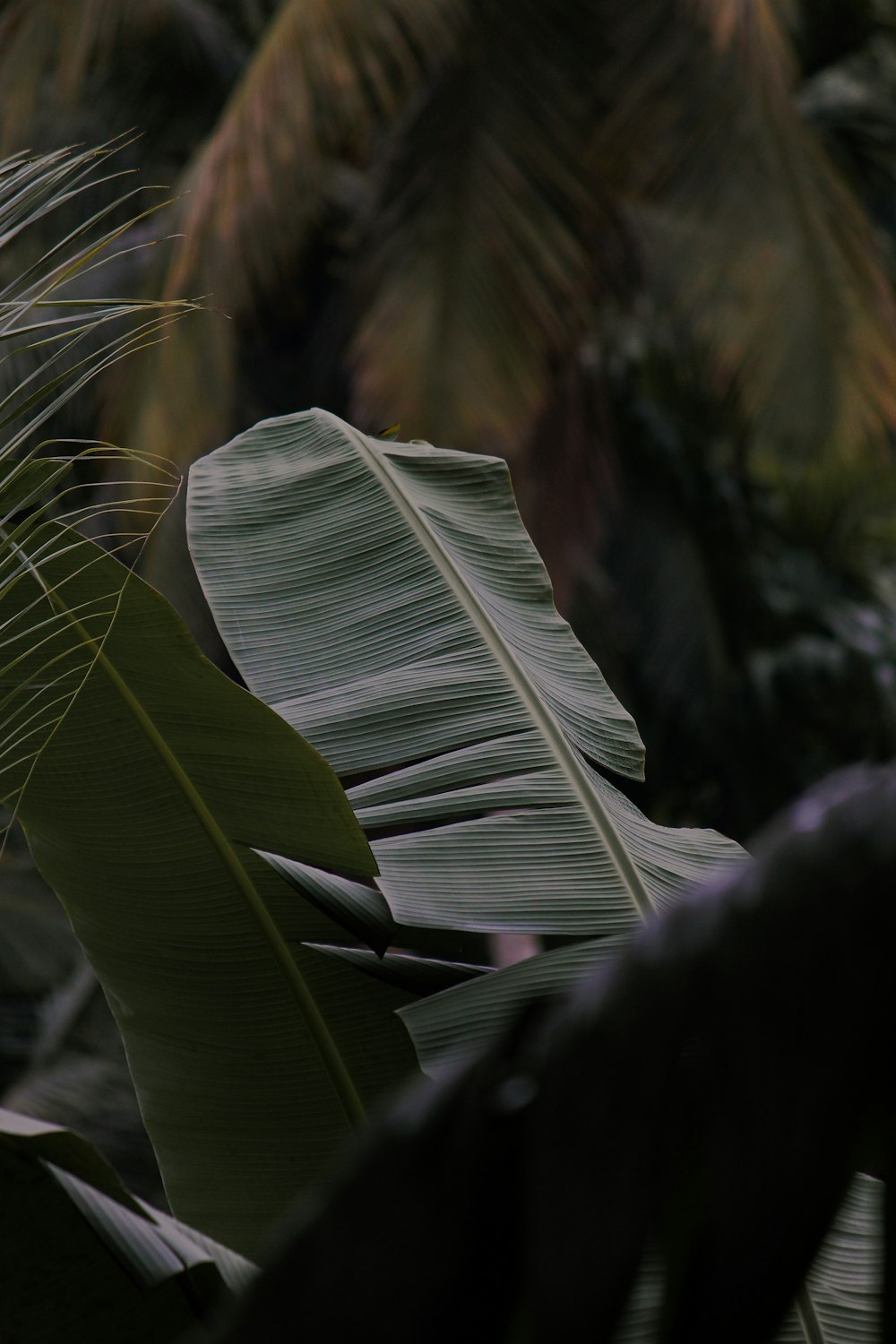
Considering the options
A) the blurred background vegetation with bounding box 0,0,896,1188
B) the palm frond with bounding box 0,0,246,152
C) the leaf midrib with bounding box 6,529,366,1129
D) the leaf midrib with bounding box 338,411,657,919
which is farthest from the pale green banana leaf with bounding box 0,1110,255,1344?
the palm frond with bounding box 0,0,246,152

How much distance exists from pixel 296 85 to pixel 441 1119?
514 cm

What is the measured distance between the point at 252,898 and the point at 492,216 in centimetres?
457

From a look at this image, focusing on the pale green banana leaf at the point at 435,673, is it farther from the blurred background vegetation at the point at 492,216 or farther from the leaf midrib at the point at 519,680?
the blurred background vegetation at the point at 492,216

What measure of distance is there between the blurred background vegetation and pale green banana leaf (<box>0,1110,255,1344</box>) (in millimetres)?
4038

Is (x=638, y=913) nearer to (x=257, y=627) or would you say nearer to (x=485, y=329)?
(x=257, y=627)

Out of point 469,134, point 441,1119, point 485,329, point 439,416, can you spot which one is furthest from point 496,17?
point 441,1119

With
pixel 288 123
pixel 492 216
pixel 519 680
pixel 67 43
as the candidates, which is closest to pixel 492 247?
pixel 492 216

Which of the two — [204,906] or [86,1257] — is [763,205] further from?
[86,1257]

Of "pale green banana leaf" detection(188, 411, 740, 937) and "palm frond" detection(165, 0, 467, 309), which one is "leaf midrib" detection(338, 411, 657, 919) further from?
"palm frond" detection(165, 0, 467, 309)

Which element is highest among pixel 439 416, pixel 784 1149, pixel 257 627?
pixel 784 1149

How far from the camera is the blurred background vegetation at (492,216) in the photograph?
16.9 ft

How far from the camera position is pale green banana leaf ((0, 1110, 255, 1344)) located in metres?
Result: 0.91

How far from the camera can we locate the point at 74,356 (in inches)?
200

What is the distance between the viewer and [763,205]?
17.5 ft
